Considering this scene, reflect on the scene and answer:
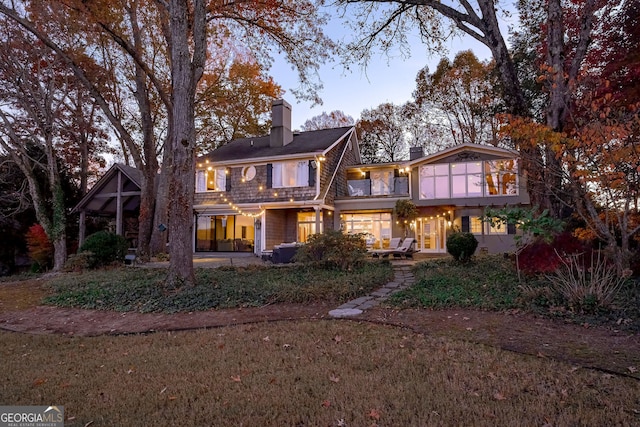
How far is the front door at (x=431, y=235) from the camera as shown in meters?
18.8

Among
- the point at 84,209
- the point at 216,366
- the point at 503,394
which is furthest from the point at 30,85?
the point at 503,394

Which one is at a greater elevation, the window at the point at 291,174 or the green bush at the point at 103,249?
the window at the point at 291,174

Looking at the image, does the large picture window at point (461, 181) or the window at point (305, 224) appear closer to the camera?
the large picture window at point (461, 181)

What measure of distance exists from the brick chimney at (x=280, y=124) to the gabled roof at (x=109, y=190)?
22.3 feet

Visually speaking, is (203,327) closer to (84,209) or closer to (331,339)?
(331,339)

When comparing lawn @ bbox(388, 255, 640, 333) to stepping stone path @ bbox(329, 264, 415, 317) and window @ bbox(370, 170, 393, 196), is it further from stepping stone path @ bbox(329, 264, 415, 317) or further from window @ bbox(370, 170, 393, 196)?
window @ bbox(370, 170, 393, 196)

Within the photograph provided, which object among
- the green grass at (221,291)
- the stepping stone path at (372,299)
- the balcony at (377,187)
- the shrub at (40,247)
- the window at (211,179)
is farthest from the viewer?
the window at (211,179)

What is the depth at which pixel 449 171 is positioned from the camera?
18.2 m

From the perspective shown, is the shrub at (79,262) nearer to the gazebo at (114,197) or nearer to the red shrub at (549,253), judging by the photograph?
the gazebo at (114,197)

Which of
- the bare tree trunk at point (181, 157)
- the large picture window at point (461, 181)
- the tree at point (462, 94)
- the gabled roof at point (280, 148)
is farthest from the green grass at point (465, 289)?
the tree at point (462, 94)

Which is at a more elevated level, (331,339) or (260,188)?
(260,188)

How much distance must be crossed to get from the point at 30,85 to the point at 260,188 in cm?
986

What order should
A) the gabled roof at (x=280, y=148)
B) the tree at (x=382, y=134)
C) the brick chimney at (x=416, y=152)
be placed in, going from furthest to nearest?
the tree at (x=382, y=134) < the brick chimney at (x=416, y=152) < the gabled roof at (x=280, y=148)

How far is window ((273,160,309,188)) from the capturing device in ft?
59.8
